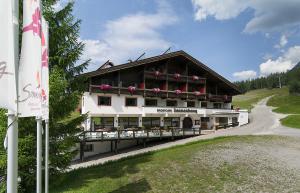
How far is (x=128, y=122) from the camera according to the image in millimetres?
44875

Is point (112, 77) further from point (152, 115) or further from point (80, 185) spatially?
point (80, 185)

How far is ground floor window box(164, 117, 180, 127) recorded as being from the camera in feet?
163

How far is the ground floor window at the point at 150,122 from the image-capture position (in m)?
47.0

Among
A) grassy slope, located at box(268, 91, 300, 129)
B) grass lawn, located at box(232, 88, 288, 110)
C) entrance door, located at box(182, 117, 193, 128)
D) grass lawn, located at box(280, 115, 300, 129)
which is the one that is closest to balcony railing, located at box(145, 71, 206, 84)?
entrance door, located at box(182, 117, 193, 128)

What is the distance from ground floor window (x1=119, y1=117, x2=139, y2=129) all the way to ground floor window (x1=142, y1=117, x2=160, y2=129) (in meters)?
1.43

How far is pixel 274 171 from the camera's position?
67.8 ft

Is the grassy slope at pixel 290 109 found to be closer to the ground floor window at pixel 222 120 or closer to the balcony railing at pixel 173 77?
the ground floor window at pixel 222 120

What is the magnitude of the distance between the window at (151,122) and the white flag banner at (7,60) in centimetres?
4135

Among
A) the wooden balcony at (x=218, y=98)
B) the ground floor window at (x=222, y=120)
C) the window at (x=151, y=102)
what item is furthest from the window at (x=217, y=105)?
the window at (x=151, y=102)

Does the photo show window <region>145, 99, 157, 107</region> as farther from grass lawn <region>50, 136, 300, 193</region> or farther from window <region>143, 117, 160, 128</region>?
grass lawn <region>50, 136, 300, 193</region>

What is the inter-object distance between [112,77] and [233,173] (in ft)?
87.7

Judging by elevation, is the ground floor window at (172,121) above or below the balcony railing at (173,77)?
below

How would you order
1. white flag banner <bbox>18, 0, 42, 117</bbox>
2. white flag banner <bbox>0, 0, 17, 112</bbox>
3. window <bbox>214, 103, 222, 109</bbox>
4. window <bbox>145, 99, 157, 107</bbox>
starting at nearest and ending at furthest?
white flag banner <bbox>0, 0, 17, 112</bbox> < white flag banner <bbox>18, 0, 42, 117</bbox> < window <bbox>145, 99, 157, 107</bbox> < window <bbox>214, 103, 222, 109</bbox>

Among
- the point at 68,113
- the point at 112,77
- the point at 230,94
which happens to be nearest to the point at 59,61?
the point at 68,113
